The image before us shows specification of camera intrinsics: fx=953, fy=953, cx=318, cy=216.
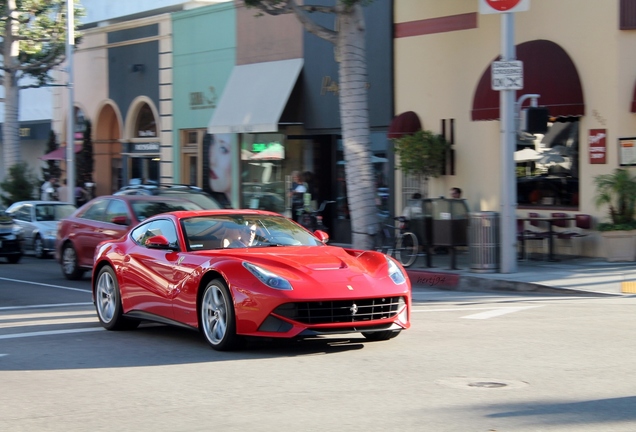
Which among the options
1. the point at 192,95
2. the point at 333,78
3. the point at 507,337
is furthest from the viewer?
the point at 192,95

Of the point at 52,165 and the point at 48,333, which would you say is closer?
the point at 48,333

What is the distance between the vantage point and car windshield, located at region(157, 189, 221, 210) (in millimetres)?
19734

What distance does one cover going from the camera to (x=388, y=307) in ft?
30.4

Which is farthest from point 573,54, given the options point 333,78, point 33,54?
point 33,54

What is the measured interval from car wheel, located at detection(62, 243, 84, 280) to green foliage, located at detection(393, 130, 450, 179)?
796cm

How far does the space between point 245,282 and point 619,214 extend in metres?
11.5

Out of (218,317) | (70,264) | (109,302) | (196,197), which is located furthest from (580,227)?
(218,317)

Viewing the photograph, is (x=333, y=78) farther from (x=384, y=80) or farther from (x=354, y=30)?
(x=354, y=30)

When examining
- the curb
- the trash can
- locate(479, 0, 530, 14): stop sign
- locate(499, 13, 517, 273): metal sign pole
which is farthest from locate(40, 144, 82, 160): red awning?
locate(499, 13, 517, 273): metal sign pole

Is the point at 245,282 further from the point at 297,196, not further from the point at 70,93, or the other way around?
the point at 70,93

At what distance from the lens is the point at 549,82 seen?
19453 millimetres

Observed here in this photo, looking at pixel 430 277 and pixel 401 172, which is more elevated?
pixel 401 172

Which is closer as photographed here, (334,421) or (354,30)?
(334,421)

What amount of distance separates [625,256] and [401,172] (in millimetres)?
6817
